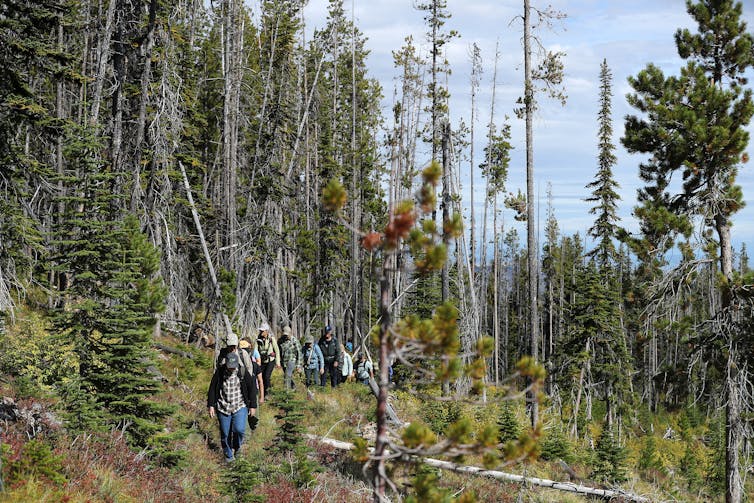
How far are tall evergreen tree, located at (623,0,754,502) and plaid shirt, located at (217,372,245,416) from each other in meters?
8.30

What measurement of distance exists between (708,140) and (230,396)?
9.68m

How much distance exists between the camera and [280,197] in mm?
18984

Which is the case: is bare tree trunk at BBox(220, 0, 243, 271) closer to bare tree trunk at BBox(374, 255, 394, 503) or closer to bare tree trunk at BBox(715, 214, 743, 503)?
bare tree trunk at BBox(715, 214, 743, 503)

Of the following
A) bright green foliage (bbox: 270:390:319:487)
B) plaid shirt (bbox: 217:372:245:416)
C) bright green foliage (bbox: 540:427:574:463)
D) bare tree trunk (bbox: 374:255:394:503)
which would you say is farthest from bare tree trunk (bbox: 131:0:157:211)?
bright green foliage (bbox: 540:427:574:463)

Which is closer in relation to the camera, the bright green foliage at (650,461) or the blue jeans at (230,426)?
the blue jeans at (230,426)

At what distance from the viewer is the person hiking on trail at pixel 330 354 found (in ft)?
56.3

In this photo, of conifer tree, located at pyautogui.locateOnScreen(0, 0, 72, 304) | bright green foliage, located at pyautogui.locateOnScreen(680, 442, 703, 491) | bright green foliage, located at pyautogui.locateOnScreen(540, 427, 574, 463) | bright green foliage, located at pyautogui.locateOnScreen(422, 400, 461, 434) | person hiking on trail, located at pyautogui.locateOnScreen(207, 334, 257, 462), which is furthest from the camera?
bright green foliage, located at pyautogui.locateOnScreen(680, 442, 703, 491)

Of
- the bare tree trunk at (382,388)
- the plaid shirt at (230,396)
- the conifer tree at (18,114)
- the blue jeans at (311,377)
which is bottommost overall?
the blue jeans at (311,377)

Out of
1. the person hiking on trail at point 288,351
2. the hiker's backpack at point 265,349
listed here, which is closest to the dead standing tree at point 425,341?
the hiker's backpack at point 265,349

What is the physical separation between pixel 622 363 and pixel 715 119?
63.5 ft

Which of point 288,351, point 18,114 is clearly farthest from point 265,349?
point 18,114

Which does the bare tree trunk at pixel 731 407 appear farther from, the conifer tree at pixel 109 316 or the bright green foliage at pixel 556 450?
the conifer tree at pixel 109 316

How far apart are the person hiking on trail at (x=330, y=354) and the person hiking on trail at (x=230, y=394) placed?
25.5ft

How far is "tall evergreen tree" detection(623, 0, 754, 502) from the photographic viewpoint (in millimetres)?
11406
